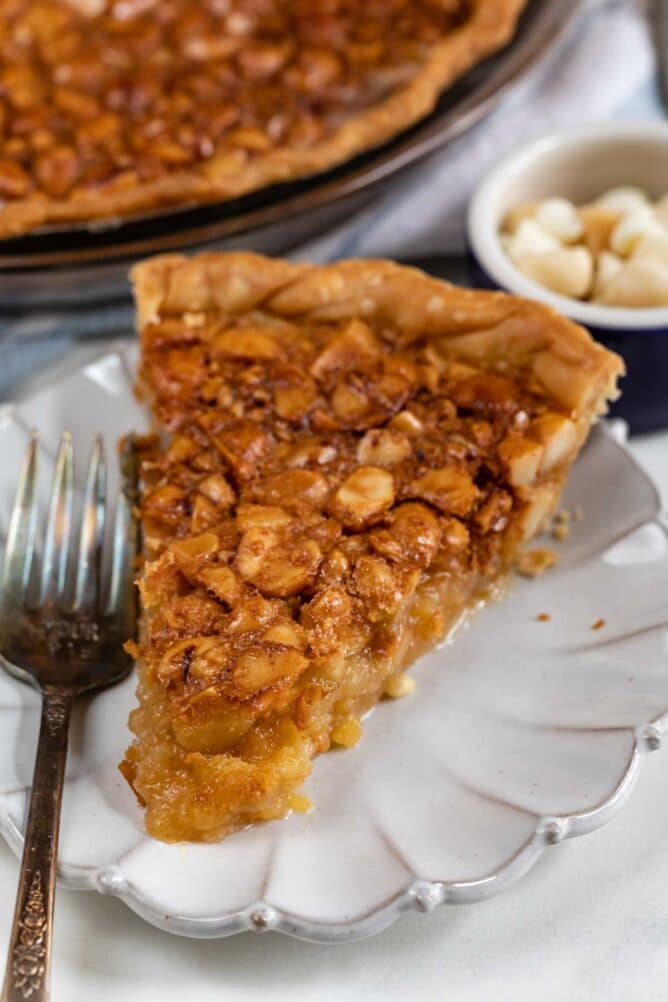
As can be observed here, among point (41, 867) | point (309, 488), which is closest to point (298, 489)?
point (309, 488)

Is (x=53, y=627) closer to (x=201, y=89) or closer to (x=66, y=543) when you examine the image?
(x=66, y=543)

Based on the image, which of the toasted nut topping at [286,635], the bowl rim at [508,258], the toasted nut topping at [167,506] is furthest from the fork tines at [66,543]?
the bowl rim at [508,258]

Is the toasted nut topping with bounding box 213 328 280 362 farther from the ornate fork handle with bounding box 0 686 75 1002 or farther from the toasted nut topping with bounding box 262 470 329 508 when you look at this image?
the ornate fork handle with bounding box 0 686 75 1002

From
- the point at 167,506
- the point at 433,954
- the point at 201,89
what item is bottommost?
the point at 433,954

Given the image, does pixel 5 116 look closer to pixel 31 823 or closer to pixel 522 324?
pixel 522 324

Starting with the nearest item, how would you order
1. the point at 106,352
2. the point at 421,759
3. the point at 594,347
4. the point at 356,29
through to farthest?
1. the point at 421,759
2. the point at 594,347
3. the point at 106,352
4. the point at 356,29

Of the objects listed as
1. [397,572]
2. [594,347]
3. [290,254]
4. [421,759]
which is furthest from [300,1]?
[421,759]
